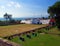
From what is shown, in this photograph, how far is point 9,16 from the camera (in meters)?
54.7

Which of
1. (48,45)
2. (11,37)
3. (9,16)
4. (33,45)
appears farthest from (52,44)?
(9,16)

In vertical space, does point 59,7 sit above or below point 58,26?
above

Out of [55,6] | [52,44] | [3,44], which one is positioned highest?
[55,6]

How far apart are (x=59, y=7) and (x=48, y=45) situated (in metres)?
13.6

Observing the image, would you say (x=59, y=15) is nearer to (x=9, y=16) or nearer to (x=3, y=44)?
(x=3, y=44)

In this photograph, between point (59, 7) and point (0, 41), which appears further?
point (59, 7)

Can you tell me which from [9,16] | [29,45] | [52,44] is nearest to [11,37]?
[29,45]

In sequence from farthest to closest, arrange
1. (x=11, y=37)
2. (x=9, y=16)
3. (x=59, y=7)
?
(x=9, y=16)
(x=59, y=7)
(x=11, y=37)

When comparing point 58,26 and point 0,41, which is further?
point 58,26

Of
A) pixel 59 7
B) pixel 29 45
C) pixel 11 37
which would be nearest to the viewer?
pixel 29 45

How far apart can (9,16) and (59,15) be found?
31.2 m

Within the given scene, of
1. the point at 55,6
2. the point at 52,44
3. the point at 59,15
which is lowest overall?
the point at 52,44

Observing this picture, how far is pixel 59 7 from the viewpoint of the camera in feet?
85.1

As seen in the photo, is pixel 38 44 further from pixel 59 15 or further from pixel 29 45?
pixel 59 15
